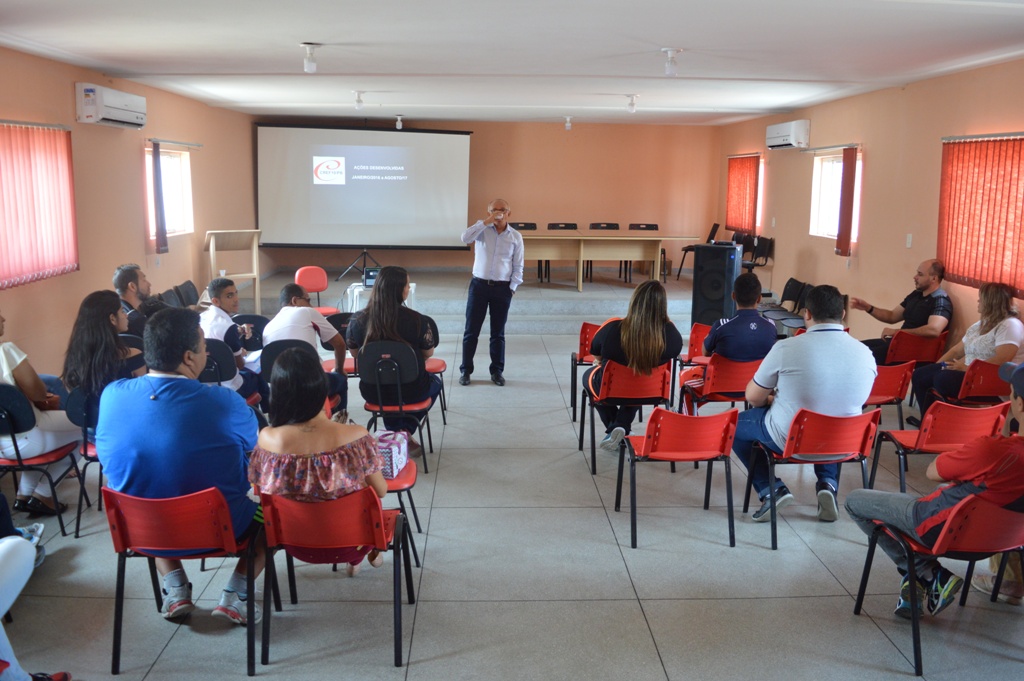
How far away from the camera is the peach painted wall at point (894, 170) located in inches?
244

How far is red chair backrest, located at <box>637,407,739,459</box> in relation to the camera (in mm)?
3703

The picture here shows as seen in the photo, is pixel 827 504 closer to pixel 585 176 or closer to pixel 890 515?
pixel 890 515

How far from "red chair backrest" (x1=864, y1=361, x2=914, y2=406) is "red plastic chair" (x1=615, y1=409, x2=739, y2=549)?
1.48 metres

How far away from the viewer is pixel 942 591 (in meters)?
3.05

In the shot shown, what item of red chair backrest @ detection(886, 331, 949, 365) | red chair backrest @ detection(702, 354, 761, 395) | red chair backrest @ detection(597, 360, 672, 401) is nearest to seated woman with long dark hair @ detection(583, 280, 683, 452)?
red chair backrest @ detection(597, 360, 672, 401)

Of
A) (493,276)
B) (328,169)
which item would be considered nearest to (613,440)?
(493,276)

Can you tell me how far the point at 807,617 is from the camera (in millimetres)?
3182

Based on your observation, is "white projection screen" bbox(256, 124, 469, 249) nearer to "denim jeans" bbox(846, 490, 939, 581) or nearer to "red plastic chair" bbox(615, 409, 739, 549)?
"red plastic chair" bbox(615, 409, 739, 549)

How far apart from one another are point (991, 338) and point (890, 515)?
2.77 m

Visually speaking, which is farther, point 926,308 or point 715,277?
point 715,277

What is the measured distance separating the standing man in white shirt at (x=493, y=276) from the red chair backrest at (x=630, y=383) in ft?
7.61

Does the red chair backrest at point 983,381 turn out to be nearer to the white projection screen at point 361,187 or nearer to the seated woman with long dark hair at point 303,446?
the seated woman with long dark hair at point 303,446

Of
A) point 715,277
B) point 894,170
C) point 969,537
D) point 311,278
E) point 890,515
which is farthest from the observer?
point 715,277

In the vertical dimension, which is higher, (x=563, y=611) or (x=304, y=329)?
(x=304, y=329)
